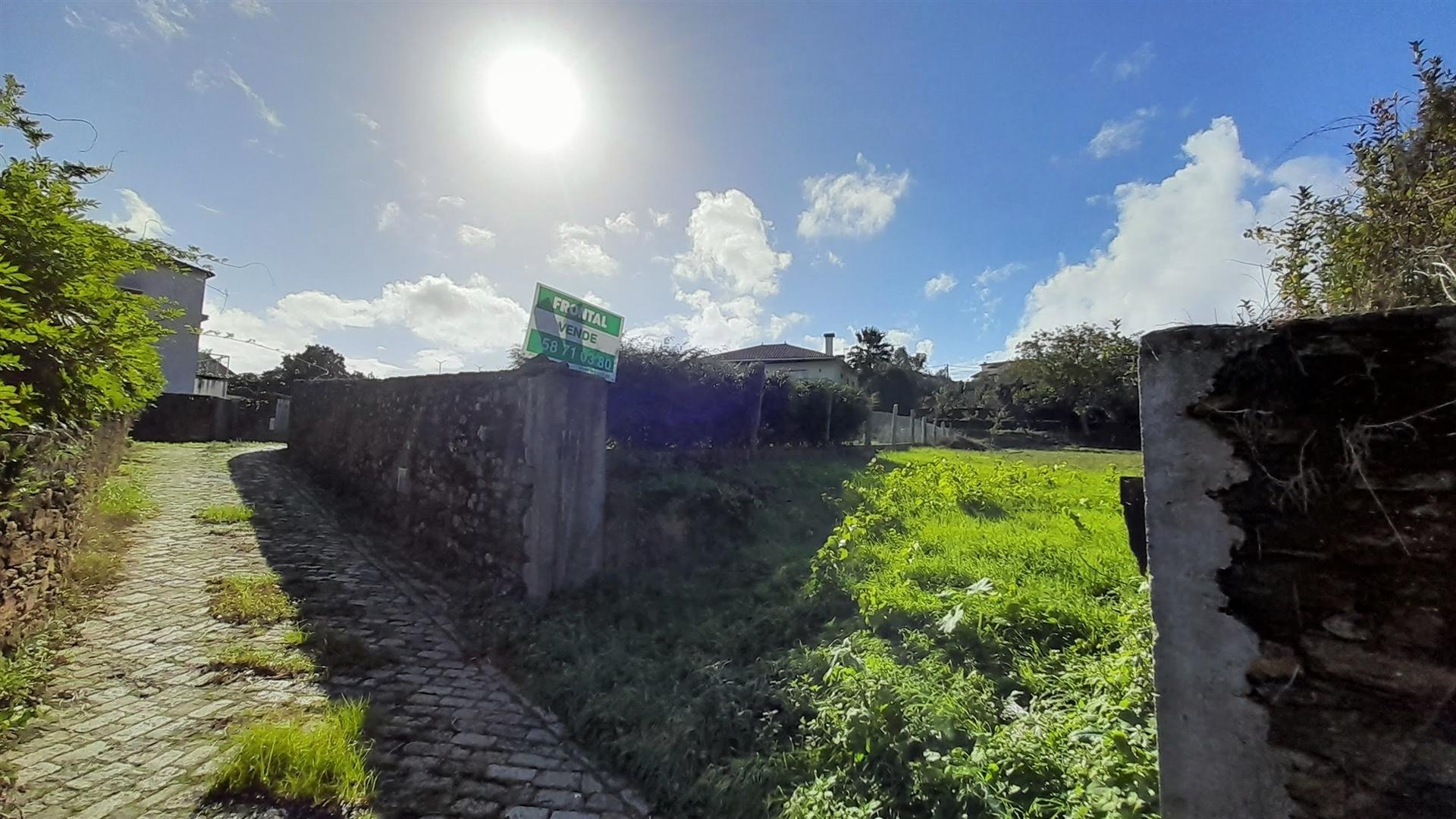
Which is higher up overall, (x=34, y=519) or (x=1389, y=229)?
(x=1389, y=229)

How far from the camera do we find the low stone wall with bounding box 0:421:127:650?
11.0 feet

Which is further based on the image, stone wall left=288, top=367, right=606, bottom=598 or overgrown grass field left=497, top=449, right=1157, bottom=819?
stone wall left=288, top=367, right=606, bottom=598

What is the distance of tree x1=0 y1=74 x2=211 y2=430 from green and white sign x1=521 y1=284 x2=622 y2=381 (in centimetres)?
271

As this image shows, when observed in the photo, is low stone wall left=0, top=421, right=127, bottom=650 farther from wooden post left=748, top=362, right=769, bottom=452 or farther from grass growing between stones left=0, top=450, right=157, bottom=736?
wooden post left=748, top=362, right=769, bottom=452

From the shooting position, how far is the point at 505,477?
593 cm

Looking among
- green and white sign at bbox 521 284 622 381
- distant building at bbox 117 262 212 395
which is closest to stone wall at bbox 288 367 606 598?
green and white sign at bbox 521 284 622 381

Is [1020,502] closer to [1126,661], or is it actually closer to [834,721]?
[1126,661]

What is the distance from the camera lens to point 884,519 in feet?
23.2

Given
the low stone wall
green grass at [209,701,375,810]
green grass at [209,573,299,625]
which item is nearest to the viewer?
green grass at [209,701,375,810]

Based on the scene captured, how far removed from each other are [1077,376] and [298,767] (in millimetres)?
34000

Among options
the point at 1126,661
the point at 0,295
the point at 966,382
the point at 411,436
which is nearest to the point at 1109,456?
the point at 1126,661

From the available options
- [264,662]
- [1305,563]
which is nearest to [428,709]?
[264,662]

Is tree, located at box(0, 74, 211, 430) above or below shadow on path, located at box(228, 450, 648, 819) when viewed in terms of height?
above

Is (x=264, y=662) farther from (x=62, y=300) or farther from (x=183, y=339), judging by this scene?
(x=183, y=339)
